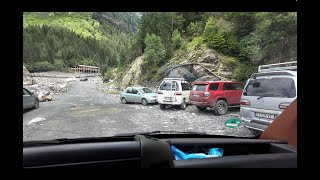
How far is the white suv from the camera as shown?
8.76 m

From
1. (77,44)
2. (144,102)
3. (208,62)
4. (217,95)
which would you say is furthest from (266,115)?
(208,62)

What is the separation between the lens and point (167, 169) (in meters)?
0.96

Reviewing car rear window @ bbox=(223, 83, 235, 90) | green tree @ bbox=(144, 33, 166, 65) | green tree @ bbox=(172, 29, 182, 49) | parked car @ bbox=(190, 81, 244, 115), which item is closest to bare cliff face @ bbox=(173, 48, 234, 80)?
green tree @ bbox=(172, 29, 182, 49)

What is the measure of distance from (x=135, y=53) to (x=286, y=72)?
9.20m

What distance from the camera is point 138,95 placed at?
10.0 metres

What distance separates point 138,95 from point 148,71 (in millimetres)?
3033

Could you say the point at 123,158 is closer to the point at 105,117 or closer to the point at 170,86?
the point at 105,117

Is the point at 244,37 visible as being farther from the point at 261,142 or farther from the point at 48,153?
the point at 48,153

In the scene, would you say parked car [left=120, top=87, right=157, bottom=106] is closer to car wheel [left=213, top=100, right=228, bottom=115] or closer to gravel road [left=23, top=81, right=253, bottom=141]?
gravel road [left=23, top=81, right=253, bottom=141]

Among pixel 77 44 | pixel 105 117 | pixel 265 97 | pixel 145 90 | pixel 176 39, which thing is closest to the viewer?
pixel 265 97

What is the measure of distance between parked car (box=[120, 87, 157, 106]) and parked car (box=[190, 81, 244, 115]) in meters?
2.54
